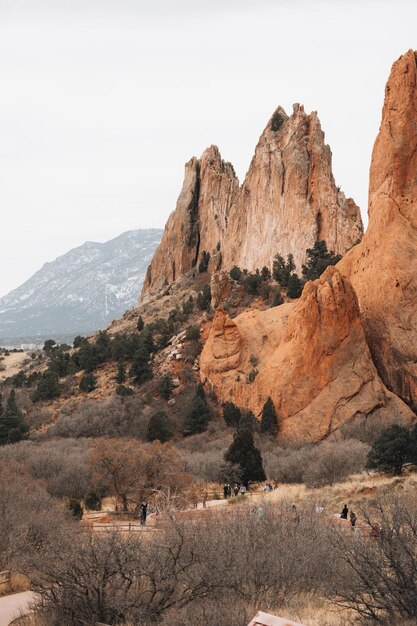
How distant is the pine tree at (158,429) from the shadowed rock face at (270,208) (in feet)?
97.1

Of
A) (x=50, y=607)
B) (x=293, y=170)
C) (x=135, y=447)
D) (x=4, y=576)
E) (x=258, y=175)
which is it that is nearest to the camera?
(x=50, y=607)

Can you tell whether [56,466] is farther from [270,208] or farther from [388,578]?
[270,208]

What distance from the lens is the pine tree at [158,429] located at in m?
55.6

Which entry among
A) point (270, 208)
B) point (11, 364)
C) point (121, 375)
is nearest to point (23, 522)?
point (121, 375)

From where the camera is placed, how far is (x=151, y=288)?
11262cm

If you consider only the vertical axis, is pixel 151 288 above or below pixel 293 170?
below

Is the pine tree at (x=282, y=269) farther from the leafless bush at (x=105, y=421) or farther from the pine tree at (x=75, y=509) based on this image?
the pine tree at (x=75, y=509)

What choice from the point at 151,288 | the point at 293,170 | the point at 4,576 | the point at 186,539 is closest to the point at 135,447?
the point at 4,576

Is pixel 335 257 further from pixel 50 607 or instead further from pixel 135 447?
pixel 50 607

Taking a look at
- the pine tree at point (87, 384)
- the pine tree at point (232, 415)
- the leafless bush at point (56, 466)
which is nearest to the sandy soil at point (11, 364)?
the pine tree at point (87, 384)

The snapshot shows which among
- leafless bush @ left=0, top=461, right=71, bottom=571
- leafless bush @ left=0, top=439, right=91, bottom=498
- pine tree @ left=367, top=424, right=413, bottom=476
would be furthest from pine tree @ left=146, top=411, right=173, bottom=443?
leafless bush @ left=0, top=461, right=71, bottom=571

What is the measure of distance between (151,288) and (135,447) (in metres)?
71.0

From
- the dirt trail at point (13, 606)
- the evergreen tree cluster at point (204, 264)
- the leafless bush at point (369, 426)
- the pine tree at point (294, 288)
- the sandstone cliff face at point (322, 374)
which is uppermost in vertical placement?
the evergreen tree cluster at point (204, 264)

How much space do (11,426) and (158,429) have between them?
11466 mm
